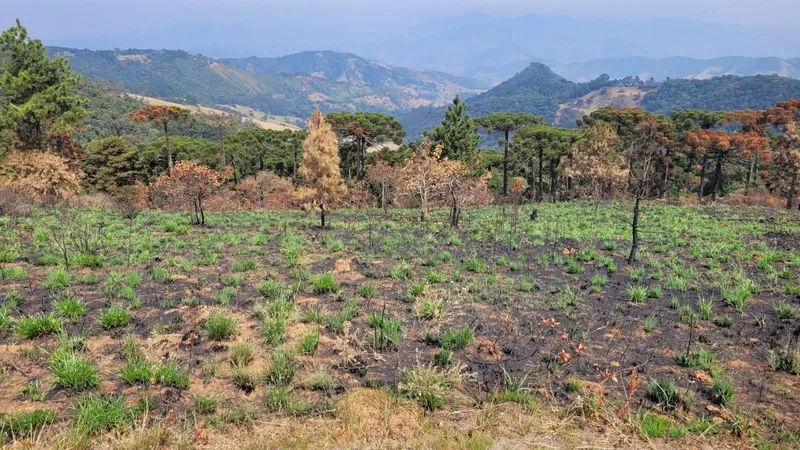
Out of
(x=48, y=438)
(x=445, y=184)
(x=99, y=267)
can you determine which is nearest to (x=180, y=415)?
(x=48, y=438)

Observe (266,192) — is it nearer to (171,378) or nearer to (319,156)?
(319,156)

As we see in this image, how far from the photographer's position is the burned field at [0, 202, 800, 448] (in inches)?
206

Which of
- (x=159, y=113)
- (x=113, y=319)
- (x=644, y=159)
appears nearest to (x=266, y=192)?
(x=159, y=113)

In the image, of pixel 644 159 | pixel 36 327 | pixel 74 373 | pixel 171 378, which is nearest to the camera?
pixel 74 373

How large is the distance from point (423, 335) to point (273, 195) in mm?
37844

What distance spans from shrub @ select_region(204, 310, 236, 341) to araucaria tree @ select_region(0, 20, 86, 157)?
3717 centimetres

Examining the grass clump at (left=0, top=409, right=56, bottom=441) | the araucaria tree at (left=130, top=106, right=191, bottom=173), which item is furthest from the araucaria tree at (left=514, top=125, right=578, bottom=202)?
the grass clump at (left=0, top=409, right=56, bottom=441)

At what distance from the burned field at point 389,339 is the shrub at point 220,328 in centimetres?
2

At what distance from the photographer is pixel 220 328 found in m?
7.30

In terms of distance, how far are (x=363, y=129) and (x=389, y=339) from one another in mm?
41527

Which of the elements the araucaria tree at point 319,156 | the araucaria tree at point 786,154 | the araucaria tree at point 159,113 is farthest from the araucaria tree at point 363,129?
the araucaria tree at point 786,154

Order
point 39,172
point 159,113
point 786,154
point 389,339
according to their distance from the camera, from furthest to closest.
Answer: point 159,113 < point 786,154 < point 39,172 < point 389,339

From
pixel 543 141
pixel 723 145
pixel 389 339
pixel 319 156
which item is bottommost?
pixel 389 339

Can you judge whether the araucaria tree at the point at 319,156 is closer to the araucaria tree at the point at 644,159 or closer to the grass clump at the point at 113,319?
the araucaria tree at the point at 644,159
